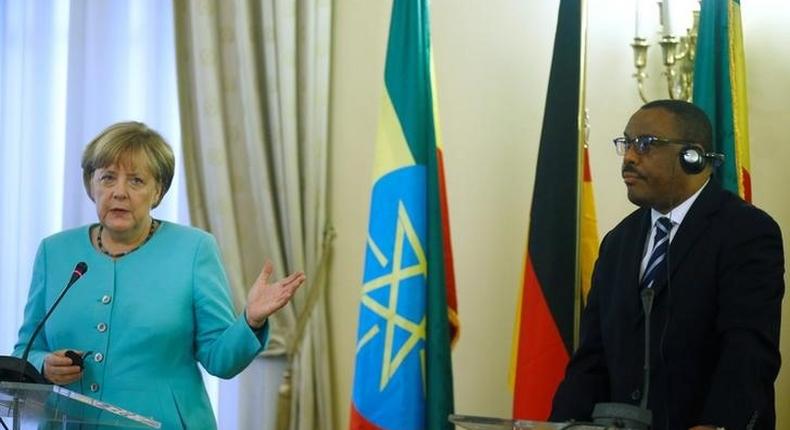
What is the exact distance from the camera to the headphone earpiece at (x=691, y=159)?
3.42 meters

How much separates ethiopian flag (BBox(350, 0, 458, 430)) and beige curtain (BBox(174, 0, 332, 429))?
0.52 meters

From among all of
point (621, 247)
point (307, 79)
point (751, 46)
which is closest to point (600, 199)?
point (751, 46)

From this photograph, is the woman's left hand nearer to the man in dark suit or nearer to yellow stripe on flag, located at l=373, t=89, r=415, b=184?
the man in dark suit

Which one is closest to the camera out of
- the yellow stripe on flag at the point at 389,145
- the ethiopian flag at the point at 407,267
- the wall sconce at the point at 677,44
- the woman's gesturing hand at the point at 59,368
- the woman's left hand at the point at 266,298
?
the woman's gesturing hand at the point at 59,368

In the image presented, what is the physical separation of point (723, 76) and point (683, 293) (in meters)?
1.41

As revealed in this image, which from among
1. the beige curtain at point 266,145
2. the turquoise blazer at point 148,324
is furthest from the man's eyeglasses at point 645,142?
the beige curtain at point 266,145

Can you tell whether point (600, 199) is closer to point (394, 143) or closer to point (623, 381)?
point (394, 143)

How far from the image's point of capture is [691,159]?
342 centimetres

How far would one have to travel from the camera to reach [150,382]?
11.1 ft

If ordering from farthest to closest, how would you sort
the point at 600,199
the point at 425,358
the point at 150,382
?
1. the point at 600,199
2. the point at 425,358
3. the point at 150,382

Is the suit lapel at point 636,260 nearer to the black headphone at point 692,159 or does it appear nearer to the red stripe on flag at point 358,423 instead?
the black headphone at point 692,159

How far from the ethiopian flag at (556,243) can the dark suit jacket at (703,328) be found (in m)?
0.99

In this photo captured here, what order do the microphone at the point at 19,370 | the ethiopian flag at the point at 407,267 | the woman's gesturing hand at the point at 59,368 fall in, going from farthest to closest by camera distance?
1. the ethiopian flag at the point at 407,267
2. the woman's gesturing hand at the point at 59,368
3. the microphone at the point at 19,370

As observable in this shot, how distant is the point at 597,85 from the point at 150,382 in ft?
7.88
